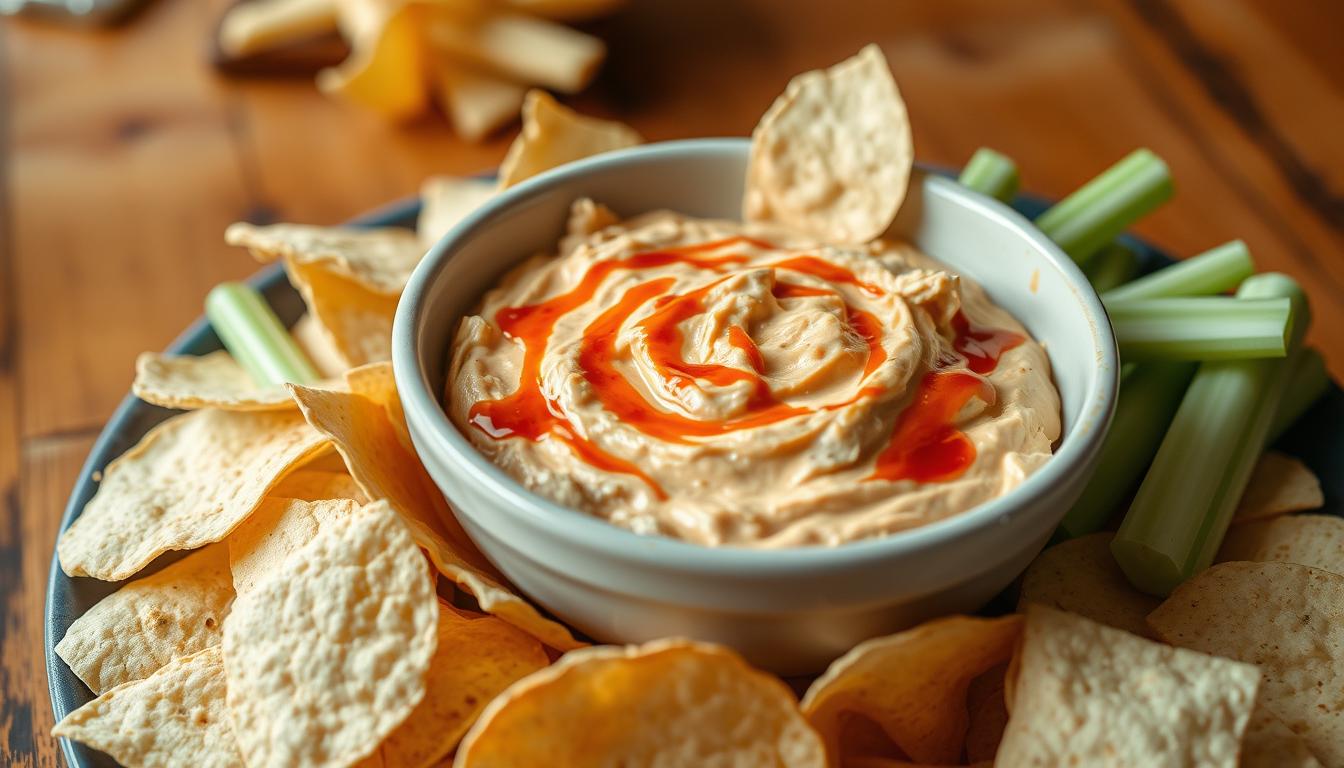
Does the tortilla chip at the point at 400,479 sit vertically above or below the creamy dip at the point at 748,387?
below

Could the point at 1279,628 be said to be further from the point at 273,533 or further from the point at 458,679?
the point at 273,533

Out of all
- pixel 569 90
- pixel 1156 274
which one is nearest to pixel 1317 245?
pixel 1156 274

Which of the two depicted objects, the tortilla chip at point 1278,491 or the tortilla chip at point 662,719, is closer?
the tortilla chip at point 662,719

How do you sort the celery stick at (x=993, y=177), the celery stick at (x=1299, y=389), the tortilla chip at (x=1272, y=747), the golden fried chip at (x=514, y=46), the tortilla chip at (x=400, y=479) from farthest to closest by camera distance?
the golden fried chip at (x=514, y=46)
the celery stick at (x=993, y=177)
the celery stick at (x=1299, y=389)
the tortilla chip at (x=400, y=479)
the tortilla chip at (x=1272, y=747)

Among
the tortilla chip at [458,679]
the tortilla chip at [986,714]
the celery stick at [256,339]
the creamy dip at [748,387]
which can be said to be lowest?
the celery stick at [256,339]

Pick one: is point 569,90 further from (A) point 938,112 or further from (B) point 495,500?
(B) point 495,500

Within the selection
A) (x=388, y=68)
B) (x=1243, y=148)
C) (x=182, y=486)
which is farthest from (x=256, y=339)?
(x=1243, y=148)

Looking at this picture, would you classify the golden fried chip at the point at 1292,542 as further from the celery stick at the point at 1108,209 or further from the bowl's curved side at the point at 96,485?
the bowl's curved side at the point at 96,485

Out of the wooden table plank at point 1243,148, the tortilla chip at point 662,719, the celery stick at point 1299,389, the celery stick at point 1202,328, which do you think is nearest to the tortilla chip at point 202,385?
the tortilla chip at point 662,719
